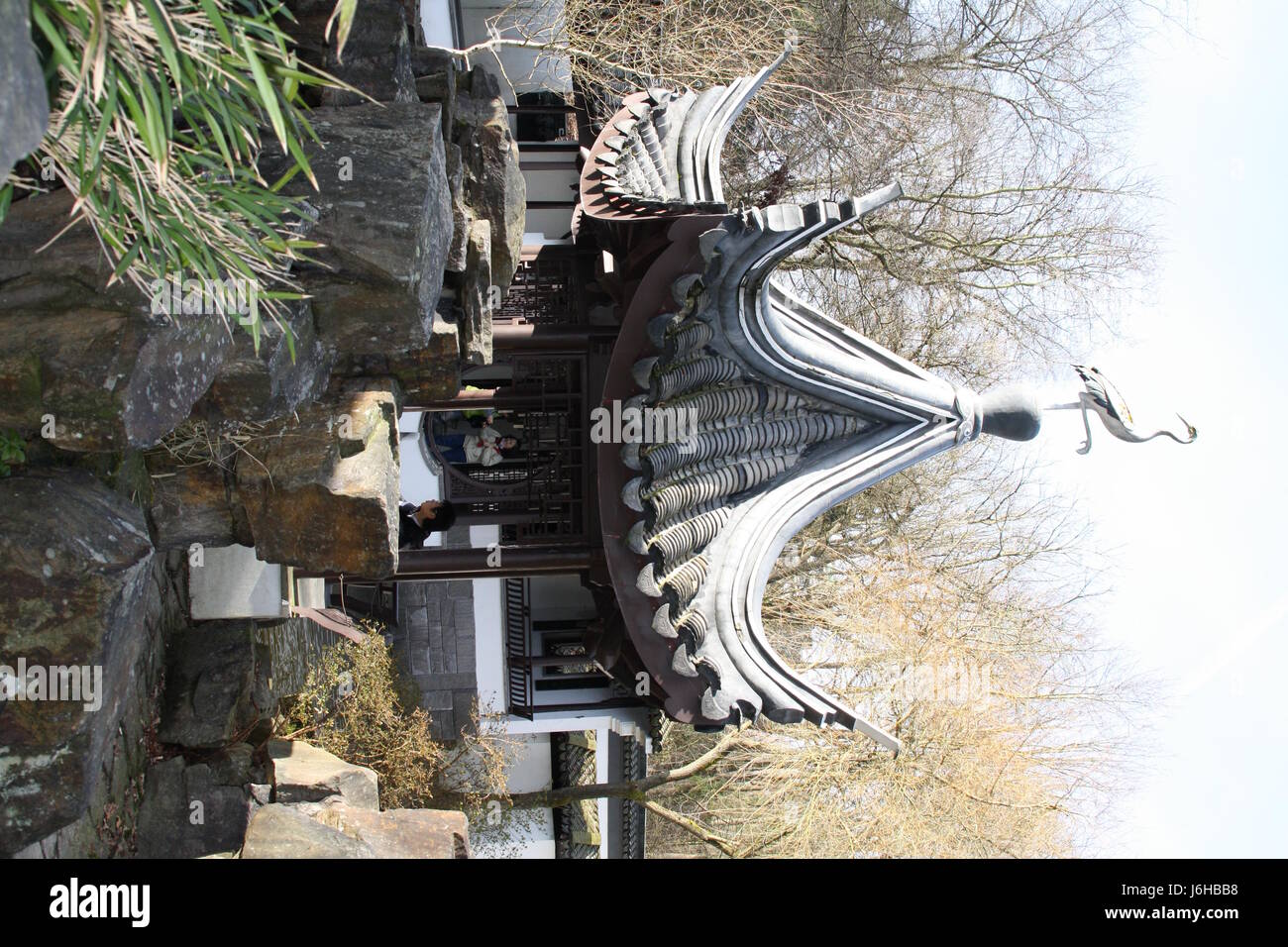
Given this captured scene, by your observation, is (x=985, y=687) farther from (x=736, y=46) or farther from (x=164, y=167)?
(x=164, y=167)

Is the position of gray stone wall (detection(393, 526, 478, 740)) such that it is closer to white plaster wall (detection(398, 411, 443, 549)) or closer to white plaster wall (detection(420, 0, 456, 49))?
white plaster wall (detection(398, 411, 443, 549))

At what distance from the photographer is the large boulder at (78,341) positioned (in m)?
4.64

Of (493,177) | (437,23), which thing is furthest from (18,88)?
(437,23)

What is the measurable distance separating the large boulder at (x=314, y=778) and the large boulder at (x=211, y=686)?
17.8 inches

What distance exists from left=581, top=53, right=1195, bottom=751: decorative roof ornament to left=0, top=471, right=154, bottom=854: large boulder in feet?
9.79

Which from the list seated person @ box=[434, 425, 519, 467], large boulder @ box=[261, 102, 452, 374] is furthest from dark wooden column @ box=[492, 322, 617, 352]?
seated person @ box=[434, 425, 519, 467]

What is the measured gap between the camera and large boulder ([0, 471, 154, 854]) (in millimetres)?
5156

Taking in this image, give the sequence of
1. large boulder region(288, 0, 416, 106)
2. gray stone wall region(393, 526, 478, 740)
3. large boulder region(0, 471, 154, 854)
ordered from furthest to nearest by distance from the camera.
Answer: gray stone wall region(393, 526, 478, 740)
large boulder region(288, 0, 416, 106)
large boulder region(0, 471, 154, 854)

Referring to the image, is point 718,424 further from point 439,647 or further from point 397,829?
point 439,647

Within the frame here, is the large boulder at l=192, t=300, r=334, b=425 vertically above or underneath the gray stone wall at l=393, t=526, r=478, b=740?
above

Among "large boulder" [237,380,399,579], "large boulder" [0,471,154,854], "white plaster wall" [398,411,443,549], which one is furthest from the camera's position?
"white plaster wall" [398,411,443,549]

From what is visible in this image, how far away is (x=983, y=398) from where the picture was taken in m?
8.25

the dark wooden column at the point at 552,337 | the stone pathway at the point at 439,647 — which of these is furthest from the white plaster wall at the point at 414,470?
the dark wooden column at the point at 552,337

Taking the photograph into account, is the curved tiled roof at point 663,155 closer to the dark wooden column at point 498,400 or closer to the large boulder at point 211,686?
the dark wooden column at point 498,400
